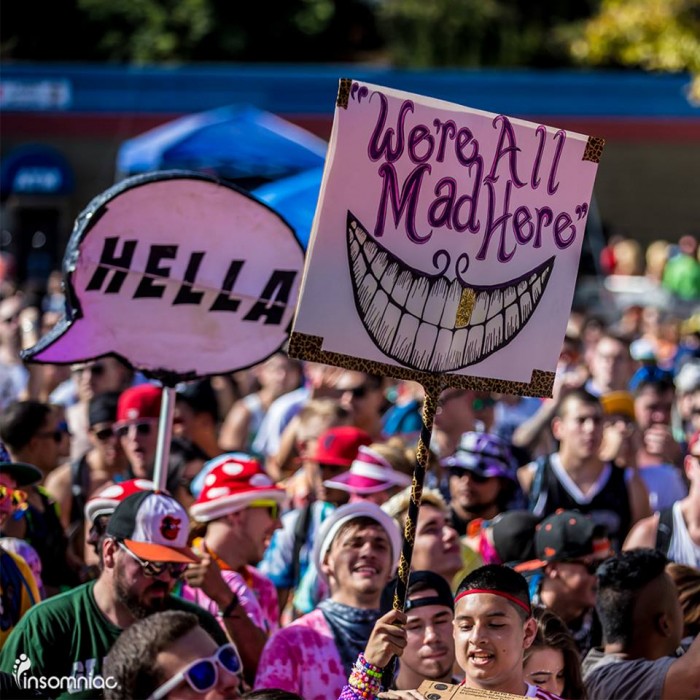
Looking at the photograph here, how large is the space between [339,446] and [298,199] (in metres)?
3.29

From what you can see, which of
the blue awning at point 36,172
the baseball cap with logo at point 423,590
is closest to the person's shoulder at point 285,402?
the baseball cap with logo at point 423,590

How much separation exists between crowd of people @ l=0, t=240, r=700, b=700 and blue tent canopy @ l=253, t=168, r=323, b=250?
1101 mm

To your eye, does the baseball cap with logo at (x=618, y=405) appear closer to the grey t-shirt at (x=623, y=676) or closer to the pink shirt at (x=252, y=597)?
the pink shirt at (x=252, y=597)

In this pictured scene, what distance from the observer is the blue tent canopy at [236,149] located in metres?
15.1

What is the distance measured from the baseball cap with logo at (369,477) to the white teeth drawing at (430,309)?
6.88 ft

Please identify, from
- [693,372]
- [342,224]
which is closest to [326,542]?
[342,224]

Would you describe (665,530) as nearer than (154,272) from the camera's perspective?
No

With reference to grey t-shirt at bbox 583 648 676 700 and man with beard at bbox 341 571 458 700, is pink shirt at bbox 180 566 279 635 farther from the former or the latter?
grey t-shirt at bbox 583 648 676 700

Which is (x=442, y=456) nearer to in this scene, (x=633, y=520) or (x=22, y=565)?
(x=633, y=520)

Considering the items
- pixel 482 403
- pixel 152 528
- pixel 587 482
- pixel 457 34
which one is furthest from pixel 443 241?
pixel 457 34

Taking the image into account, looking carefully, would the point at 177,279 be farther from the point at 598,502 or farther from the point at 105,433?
the point at 598,502

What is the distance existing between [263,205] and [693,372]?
213 inches

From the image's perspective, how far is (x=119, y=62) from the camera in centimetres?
4184

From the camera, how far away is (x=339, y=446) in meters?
6.66
